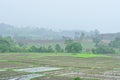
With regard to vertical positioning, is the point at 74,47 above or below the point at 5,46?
below

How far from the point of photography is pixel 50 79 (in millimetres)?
20453

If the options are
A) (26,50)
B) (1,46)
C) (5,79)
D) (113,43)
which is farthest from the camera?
A: (113,43)

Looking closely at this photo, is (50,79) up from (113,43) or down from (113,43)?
down

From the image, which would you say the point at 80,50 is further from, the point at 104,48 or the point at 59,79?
the point at 59,79

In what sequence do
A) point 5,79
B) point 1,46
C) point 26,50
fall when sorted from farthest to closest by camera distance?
point 26,50
point 1,46
point 5,79

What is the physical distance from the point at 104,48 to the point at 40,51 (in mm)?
12566

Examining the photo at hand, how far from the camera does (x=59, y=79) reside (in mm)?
20641

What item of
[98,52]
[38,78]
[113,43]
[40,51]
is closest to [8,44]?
[40,51]

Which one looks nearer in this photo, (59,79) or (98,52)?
(59,79)

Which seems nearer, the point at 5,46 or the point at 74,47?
the point at 5,46

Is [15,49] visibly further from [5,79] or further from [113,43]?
[5,79]

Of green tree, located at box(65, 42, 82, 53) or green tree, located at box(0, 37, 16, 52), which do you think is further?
green tree, located at box(65, 42, 82, 53)

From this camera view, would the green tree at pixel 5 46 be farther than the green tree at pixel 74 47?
No

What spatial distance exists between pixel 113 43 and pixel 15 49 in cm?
2392
